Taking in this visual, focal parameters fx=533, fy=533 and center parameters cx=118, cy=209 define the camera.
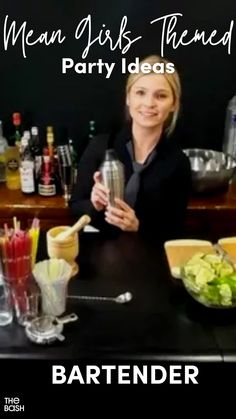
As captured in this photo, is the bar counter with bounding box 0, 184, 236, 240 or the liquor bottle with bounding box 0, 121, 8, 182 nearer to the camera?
the bar counter with bounding box 0, 184, 236, 240

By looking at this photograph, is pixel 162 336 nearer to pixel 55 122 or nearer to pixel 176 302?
pixel 176 302

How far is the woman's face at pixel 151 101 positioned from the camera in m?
2.24

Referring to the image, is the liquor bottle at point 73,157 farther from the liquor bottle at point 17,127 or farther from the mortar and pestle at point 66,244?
the mortar and pestle at point 66,244

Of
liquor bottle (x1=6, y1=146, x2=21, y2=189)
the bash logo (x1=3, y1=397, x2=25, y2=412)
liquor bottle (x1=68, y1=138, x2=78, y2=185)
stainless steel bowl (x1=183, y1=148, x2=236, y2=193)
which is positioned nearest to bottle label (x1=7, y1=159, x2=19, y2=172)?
liquor bottle (x1=6, y1=146, x2=21, y2=189)

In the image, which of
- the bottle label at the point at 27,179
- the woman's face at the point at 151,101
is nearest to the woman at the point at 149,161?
the woman's face at the point at 151,101

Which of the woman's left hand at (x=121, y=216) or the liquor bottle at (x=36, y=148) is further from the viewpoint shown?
the liquor bottle at (x=36, y=148)

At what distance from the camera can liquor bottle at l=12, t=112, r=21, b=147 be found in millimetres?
2650

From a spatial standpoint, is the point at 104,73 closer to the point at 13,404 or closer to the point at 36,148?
the point at 36,148

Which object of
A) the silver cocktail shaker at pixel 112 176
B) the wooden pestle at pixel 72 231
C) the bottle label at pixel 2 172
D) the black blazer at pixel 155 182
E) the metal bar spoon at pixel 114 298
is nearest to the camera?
the metal bar spoon at pixel 114 298

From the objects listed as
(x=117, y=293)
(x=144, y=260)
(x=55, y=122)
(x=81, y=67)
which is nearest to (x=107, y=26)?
(x=81, y=67)

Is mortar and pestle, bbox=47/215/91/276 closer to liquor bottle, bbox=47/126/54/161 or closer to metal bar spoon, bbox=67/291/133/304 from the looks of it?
metal bar spoon, bbox=67/291/133/304

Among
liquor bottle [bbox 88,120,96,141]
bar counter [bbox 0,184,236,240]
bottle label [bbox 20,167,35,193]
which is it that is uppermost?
liquor bottle [bbox 88,120,96,141]

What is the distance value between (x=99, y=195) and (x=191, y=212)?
756mm

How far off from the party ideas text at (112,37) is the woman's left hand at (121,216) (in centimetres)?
100
